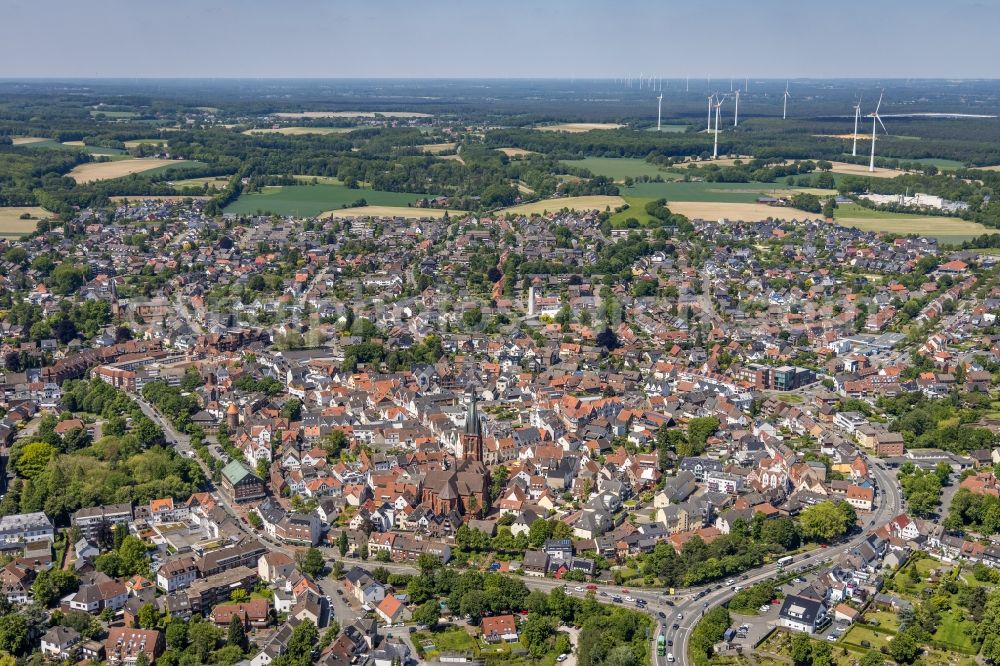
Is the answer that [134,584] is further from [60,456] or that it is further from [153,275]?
[153,275]

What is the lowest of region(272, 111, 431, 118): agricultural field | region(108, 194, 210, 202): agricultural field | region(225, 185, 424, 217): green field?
region(225, 185, 424, 217): green field

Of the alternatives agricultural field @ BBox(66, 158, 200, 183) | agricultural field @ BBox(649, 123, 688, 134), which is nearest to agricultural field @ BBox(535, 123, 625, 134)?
agricultural field @ BBox(649, 123, 688, 134)

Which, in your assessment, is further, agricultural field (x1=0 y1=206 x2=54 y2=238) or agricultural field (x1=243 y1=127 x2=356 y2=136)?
agricultural field (x1=243 y1=127 x2=356 y2=136)

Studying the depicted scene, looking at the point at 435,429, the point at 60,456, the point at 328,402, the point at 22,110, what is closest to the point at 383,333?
the point at 328,402

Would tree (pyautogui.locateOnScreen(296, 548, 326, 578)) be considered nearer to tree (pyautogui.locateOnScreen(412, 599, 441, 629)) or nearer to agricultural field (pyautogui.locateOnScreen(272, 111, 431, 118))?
tree (pyautogui.locateOnScreen(412, 599, 441, 629))

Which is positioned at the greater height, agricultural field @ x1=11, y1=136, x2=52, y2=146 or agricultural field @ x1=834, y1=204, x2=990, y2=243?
agricultural field @ x1=11, y1=136, x2=52, y2=146

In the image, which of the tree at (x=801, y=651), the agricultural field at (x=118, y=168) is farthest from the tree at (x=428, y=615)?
the agricultural field at (x=118, y=168)
